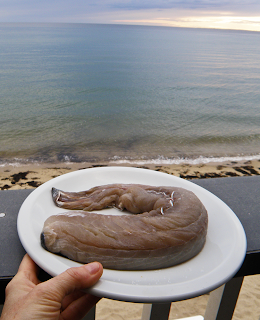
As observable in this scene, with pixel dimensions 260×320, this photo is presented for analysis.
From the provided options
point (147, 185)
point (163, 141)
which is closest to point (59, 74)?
point (163, 141)

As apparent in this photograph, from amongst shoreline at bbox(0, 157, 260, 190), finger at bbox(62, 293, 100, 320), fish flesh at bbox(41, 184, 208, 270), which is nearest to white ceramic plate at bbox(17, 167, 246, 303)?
fish flesh at bbox(41, 184, 208, 270)

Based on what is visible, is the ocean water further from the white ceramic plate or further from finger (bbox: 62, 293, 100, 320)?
finger (bbox: 62, 293, 100, 320)

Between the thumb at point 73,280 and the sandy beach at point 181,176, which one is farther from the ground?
the thumb at point 73,280

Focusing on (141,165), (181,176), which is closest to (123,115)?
(141,165)

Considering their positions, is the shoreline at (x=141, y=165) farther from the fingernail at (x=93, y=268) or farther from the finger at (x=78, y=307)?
the fingernail at (x=93, y=268)

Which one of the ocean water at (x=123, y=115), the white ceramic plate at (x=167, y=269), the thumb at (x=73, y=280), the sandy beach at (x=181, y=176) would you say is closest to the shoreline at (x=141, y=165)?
the sandy beach at (x=181, y=176)

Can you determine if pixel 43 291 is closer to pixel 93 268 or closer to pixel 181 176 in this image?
pixel 93 268

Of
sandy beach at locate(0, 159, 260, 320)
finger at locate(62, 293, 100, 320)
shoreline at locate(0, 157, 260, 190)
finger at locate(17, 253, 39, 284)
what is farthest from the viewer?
shoreline at locate(0, 157, 260, 190)
